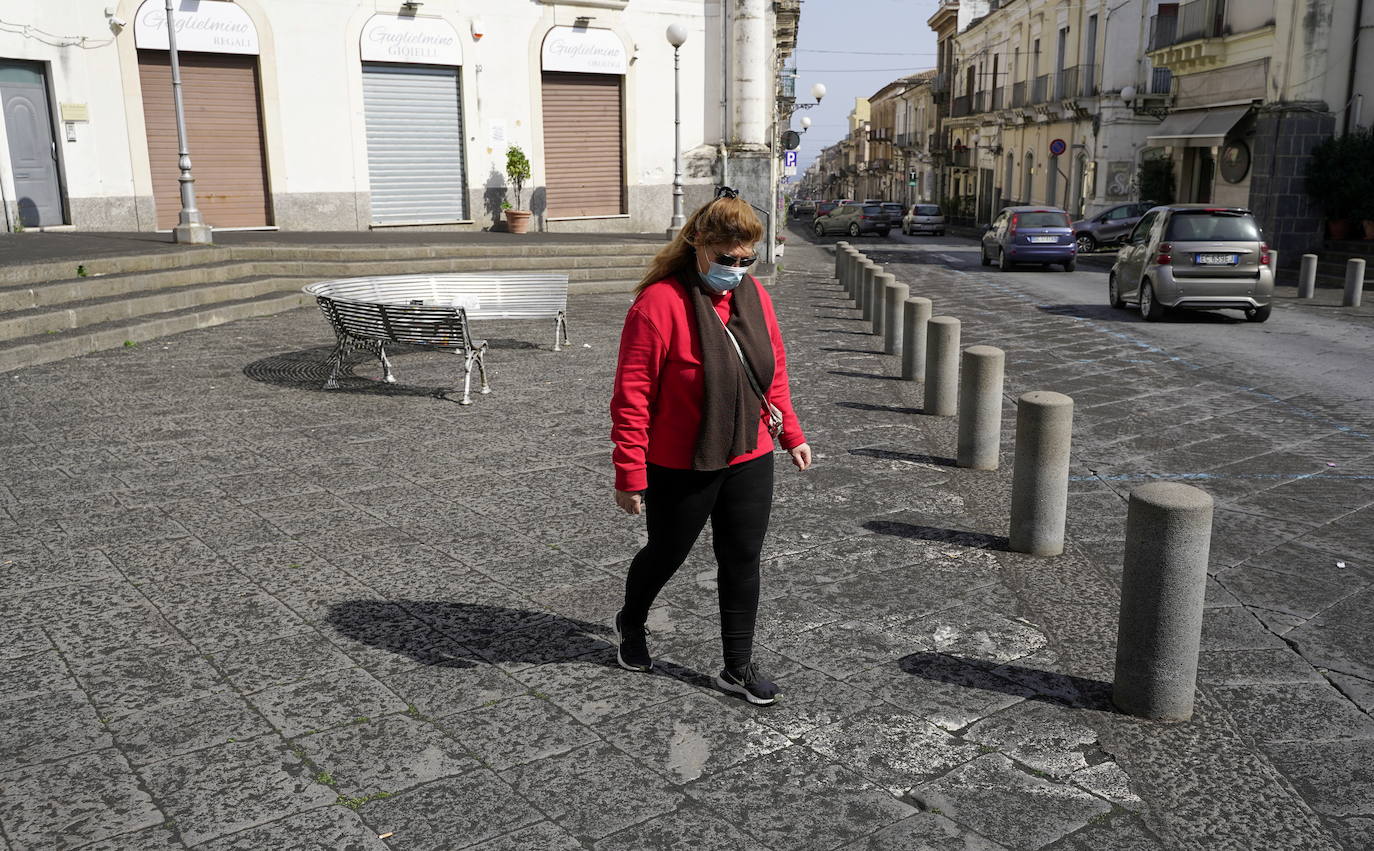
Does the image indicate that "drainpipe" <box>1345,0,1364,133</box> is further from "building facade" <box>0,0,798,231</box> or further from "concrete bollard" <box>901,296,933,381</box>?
"concrete bollard" <box>901,296,933,381</box>

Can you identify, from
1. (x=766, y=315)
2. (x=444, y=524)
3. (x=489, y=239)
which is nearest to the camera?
(x=766, y=315)

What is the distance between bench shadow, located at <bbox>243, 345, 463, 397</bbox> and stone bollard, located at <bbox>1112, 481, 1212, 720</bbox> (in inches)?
243

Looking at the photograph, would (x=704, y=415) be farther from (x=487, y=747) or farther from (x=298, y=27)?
(x=298, y=27)

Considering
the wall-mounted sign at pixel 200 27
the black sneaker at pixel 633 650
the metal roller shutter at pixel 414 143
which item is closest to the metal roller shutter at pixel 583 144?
the metal roller shutter at pixel 414 143

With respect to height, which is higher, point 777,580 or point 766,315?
point 766,315

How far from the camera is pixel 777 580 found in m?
5.04

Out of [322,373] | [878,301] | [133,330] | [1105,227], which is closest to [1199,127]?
[1105,227]

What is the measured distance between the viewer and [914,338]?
32.2 ft

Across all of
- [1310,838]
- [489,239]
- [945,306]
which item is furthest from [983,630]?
[489,239]

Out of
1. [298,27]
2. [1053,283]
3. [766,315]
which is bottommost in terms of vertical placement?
[1053,283]

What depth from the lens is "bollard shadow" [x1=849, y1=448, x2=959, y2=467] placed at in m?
7.20

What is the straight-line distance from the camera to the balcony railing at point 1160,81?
37.1 meters

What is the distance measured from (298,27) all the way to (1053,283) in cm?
1456

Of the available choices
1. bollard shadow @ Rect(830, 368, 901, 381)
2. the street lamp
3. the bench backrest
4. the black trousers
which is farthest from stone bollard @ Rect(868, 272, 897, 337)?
the black trousers
